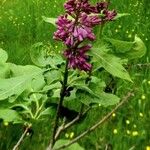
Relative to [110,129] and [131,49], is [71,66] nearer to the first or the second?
[131,49]

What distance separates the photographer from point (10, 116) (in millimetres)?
3002

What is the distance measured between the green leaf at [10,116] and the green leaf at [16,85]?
2.20ft

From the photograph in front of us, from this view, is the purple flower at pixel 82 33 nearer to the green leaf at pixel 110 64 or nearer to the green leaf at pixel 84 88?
the green leaf at pixel 110 64

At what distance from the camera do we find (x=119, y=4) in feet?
24.5

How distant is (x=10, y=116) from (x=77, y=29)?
100 cm

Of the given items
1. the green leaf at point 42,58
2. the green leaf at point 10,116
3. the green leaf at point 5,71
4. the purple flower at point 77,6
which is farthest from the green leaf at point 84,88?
the green leaf at point 5,71

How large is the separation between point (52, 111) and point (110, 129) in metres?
1.44

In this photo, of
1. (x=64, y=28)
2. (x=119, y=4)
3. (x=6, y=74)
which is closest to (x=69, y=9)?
(x=64, y=28)

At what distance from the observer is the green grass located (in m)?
4.00

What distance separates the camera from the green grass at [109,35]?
13.1 feet

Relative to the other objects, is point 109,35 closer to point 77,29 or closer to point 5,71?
point 5,71

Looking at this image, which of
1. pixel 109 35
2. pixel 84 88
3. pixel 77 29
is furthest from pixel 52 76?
pixel 109 35

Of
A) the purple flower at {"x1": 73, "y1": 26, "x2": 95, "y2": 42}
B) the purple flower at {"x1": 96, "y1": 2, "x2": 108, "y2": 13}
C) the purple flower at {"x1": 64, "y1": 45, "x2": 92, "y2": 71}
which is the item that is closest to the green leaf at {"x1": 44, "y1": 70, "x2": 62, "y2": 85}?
the purple flower at {"x1": 64, "y1": 45, "x2": 92, "y2": 71}

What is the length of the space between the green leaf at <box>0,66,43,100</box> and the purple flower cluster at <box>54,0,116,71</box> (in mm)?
188
